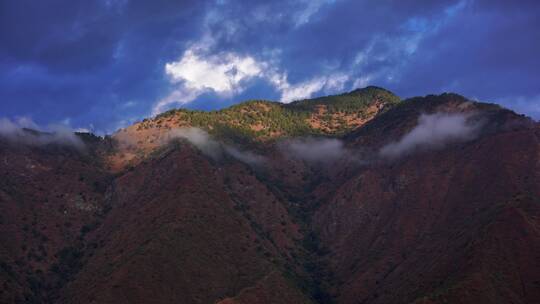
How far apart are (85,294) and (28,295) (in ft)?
57.0

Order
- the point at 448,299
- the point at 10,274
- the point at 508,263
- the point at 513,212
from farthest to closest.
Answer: the point at 10,274, the point at 513,212, the point at 508,263, the point at 448,299

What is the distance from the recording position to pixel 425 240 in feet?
653

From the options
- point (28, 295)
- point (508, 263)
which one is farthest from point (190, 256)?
point (508, 263)

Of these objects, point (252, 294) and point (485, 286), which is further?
point (252, 294)

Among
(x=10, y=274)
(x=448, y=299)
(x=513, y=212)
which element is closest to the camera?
(x=448, y=299)

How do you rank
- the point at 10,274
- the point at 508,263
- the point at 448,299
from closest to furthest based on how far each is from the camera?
the point at 448,299 < the point at 508,263 < the point at 10,274

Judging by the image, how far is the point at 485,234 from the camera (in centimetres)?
17650

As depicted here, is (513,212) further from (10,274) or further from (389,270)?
(10,274)

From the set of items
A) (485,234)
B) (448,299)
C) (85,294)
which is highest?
(85,294)

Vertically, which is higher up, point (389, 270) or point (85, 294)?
point (85, 294)

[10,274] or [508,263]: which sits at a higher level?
[10,274]

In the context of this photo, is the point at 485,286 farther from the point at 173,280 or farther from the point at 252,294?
the point at 173,280

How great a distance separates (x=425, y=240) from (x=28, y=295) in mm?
102183

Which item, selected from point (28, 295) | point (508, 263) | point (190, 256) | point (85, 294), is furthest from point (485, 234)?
point (28, 295)
